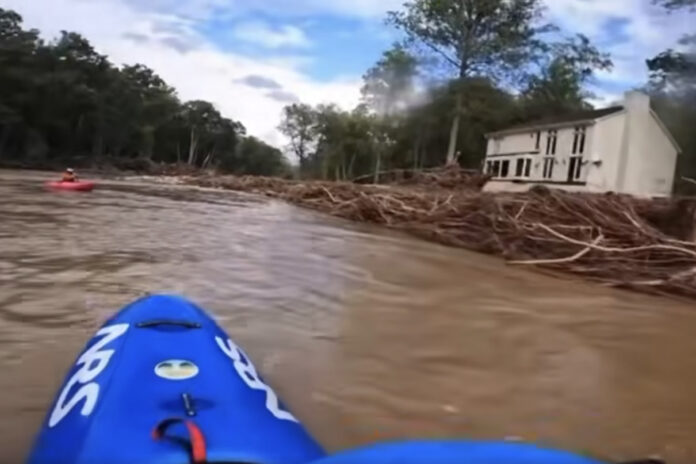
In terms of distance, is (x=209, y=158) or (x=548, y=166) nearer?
(x=548, y=166)

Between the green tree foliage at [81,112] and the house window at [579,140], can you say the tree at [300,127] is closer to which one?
the green tree foliage at [81,112]

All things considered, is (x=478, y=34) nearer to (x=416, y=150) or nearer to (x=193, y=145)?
(x=416, y=150)

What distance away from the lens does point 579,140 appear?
79.8ft

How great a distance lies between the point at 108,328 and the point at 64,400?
2.12ft

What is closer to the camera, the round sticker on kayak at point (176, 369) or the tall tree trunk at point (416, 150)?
the round sticker on kayak at point (176, 369)

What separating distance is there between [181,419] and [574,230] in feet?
23.2

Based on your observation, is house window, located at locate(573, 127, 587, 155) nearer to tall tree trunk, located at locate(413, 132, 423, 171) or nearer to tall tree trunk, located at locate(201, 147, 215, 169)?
tall tree trunk, located at locate(413, 132, 423, 171)

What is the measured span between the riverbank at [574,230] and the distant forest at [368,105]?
15.8 metres

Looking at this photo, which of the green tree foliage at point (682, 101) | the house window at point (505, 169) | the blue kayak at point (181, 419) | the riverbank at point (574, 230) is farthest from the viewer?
the house window at point (505, 169)

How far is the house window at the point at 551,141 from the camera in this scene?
2645 centimetres

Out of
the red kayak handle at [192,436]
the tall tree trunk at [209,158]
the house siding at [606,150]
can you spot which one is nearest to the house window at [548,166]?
the house siding at [606,150]

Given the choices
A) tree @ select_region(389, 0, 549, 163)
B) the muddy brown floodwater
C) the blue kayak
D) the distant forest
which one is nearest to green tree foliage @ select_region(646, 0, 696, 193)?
the distant forest

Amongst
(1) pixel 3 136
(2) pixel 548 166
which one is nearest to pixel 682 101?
(2) pixel 548 166

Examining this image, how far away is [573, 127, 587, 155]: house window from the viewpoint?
78.6 feet
